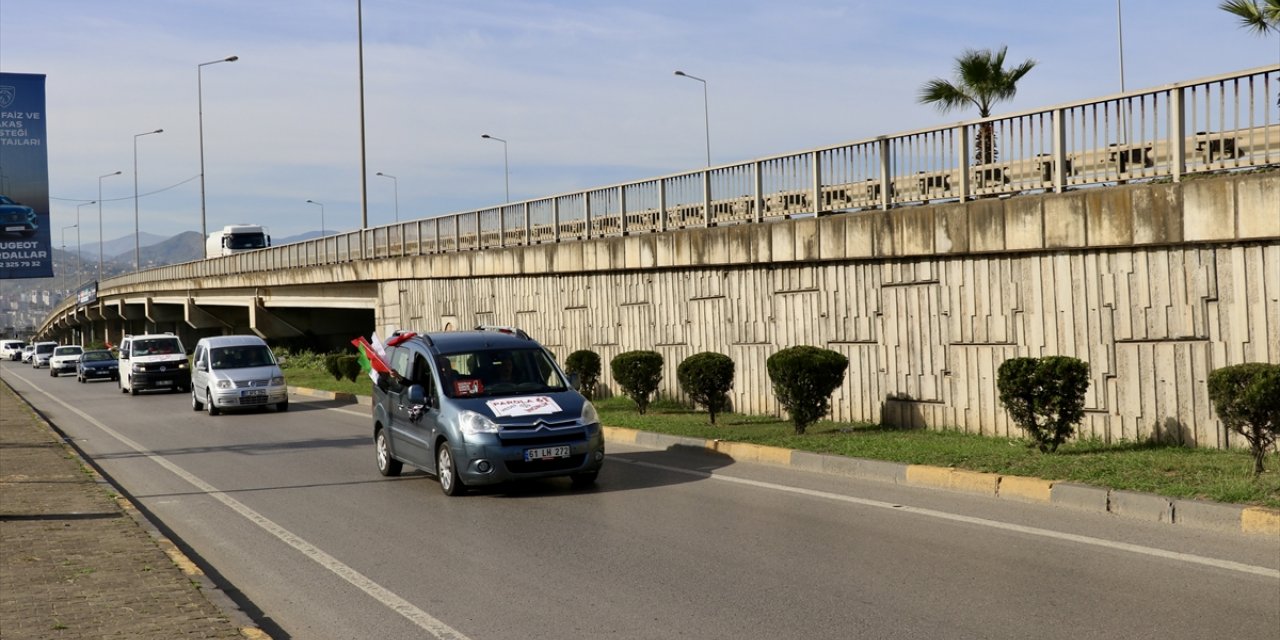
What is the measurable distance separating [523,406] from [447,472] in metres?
1.10

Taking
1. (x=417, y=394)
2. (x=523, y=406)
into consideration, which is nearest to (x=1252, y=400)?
(x=523, y=406)

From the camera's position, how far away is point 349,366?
3584cm

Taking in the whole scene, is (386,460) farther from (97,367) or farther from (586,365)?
(97,367)

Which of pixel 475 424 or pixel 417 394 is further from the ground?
pixel 417 394

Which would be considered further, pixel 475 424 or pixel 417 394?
pixel 417 394

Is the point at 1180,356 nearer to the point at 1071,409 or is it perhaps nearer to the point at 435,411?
the point at 1071,409

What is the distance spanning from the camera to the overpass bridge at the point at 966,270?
12.2m

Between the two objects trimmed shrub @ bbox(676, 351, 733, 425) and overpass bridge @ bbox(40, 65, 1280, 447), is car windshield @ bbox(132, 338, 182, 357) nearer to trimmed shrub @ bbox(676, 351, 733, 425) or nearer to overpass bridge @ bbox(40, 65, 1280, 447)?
overpass bridge @ bbox(40, 65, 1280, 447)

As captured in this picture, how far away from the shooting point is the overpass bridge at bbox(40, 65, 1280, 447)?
12.2 m

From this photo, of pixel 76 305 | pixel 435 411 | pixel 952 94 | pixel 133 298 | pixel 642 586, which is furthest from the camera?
pixel 76 305

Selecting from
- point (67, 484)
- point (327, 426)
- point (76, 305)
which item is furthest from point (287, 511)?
point (76, 305)

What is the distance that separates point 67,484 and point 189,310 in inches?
2329

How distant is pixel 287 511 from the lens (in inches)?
490

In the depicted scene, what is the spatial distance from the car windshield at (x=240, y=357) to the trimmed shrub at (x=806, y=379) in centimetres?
1640
